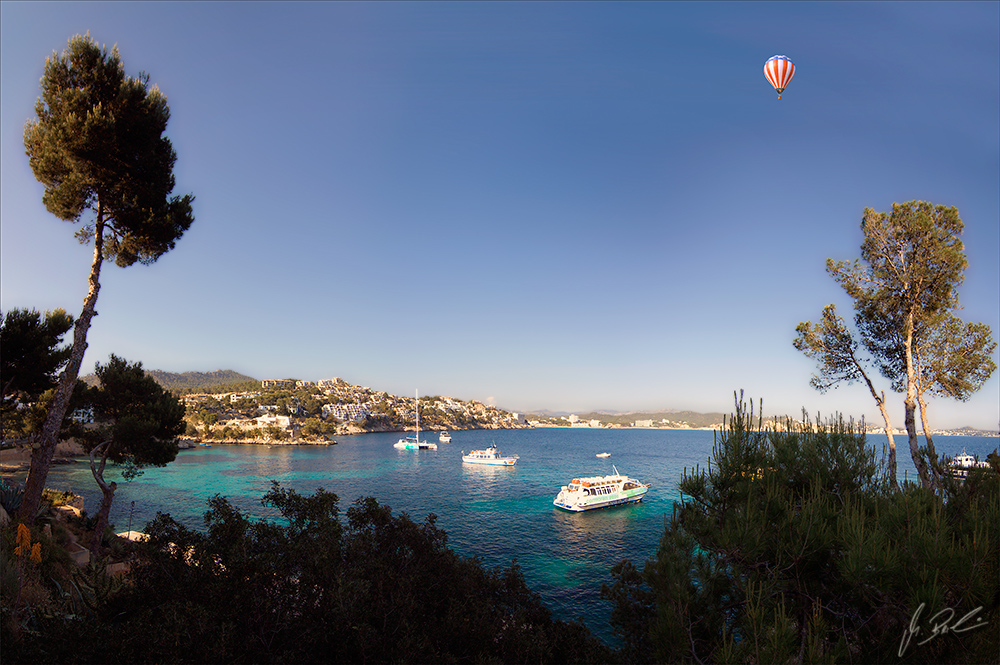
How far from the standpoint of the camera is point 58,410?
30.1 feet

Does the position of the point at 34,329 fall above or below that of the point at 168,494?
above

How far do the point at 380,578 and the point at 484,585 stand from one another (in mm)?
1949

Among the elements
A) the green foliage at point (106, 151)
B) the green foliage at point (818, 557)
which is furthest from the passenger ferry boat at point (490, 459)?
the green foliage at point (818, 557)

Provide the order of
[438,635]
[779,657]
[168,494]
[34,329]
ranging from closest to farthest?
[779,657] < [438,635] < [34,329] < [168,494]

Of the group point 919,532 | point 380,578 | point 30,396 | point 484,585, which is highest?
point 30,396

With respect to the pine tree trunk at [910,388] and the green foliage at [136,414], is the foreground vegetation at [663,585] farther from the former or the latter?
the green foliage at [136,414]

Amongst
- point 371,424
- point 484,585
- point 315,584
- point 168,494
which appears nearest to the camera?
point 315,584

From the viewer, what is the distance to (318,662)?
4.52 m

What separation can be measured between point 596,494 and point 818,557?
96.2ft

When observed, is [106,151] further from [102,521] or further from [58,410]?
[102,521]

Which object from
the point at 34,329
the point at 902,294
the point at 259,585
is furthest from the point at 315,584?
the point at 902,294

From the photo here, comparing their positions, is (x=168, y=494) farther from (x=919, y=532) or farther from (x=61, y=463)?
(x=919, y=532)
